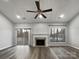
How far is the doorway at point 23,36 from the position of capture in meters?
10.8

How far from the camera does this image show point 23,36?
11.0m

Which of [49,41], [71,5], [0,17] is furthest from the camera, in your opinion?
[49,41]

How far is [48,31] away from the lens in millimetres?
10453

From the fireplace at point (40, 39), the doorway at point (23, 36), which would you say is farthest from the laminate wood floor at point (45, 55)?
the doorway at point (23, 36)

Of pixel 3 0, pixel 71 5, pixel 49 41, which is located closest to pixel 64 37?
pixel 49 41

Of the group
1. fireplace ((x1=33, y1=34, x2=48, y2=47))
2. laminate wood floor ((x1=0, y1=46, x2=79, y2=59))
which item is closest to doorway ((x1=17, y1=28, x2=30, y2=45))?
fireplace ((x1=33, y1=34, x2=48, y2=47))

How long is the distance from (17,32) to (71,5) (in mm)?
6337

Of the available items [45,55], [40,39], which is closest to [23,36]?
[40,39]

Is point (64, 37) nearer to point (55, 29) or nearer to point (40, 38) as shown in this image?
point (55, 29)

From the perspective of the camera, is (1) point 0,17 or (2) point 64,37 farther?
(2) point 64,37

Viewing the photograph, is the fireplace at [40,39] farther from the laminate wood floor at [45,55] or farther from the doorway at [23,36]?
the laminate wood floor at [45,55]

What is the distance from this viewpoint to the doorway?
35.4 ft

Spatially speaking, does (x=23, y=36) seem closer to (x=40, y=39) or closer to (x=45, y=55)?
(x=40, y=39)

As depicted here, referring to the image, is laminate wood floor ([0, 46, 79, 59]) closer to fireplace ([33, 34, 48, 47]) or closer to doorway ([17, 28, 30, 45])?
fireplace ([33, 34, 48, 47])
